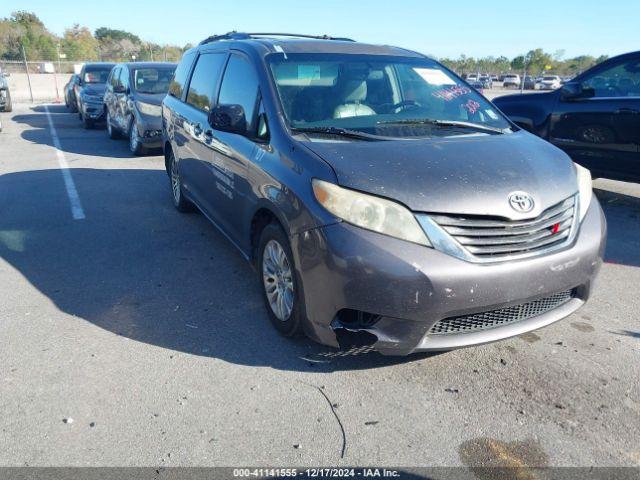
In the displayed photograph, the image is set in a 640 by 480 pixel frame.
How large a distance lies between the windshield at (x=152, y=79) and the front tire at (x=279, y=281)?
7961 millimetres

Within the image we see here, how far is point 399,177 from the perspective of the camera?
115 inches

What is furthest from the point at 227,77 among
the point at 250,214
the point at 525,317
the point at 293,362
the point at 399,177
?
the point at 525,317

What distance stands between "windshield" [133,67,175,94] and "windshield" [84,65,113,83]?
215 inches

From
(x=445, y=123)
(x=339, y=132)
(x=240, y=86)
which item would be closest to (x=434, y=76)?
(x=445, y=123)

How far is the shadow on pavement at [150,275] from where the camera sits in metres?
3.45

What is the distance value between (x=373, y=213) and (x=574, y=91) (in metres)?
5.11

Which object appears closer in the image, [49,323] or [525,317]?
[525,317]

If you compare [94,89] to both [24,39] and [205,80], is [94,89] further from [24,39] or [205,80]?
[24,39]

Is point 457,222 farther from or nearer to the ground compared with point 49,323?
farther from the ground

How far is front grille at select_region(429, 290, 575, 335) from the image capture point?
2.87 m

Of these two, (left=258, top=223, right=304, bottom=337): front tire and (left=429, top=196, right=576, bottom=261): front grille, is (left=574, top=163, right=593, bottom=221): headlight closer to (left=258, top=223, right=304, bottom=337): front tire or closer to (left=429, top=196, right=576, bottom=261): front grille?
(left=429, top=196, right=576, bottom=261): front grille

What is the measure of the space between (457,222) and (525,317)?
746 millimetres

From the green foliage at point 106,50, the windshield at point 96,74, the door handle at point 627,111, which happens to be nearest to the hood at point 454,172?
the door handle at point 627,111

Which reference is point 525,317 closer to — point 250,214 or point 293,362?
point 293,362
